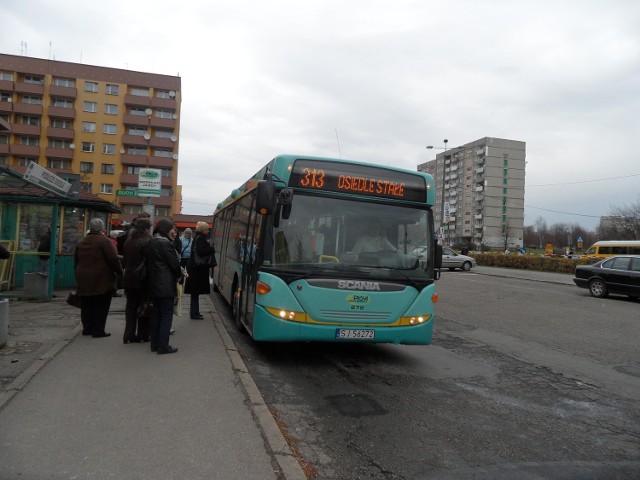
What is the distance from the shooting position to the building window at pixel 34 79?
5847 centimetres

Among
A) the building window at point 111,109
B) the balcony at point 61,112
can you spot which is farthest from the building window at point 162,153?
the balcony at point 61,112

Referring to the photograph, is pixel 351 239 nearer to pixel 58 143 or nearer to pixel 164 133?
pixel 164 133

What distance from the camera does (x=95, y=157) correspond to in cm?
6091

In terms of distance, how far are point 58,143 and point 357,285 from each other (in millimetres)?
64491

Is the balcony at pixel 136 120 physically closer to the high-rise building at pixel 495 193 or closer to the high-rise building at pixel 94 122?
the high-rise building at pixel 94 122

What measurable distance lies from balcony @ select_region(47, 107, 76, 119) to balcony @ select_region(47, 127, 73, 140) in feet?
5.11

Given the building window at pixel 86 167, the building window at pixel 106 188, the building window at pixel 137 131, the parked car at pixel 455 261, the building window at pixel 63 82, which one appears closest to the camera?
the parked car at pixel 455 261

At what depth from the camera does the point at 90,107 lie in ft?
199

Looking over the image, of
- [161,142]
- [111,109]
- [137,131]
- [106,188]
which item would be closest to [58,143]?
[111,109]

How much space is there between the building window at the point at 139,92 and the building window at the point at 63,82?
705cm

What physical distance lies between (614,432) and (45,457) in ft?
15.7

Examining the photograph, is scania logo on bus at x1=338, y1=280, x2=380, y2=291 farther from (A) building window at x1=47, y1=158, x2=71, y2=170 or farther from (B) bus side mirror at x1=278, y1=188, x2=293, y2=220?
(A) building window at x1=47, y1=158, x2=71, y2=170

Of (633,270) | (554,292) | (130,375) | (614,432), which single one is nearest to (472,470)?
(614,432)

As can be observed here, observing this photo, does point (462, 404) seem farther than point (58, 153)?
No
